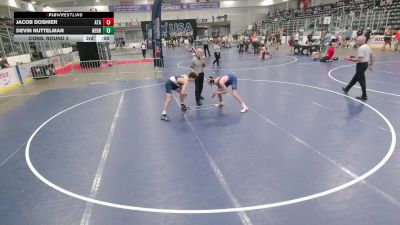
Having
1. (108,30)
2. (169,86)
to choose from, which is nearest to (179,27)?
(108,30)

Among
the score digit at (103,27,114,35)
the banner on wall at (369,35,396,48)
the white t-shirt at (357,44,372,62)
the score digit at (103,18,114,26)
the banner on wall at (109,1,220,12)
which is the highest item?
the banner on wall at (109,1,220,12)

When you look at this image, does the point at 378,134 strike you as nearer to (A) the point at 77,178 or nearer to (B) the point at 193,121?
(B) the point at 193,121

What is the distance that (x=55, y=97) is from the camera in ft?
37.9

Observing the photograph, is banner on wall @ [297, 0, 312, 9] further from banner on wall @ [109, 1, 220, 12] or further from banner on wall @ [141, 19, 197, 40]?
banner on wall @ [141, 19, 197, 40]

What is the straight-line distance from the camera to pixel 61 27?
1277cm

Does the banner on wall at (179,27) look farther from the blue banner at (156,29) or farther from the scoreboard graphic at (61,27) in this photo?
the scoreboard graphic at (61,27)

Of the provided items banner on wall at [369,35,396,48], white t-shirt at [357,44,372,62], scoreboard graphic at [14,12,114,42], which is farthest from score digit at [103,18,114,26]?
banner on wall at [369,35,396,48]

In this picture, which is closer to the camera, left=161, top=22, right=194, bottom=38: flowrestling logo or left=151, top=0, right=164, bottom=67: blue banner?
left=151, top=0, right=164, bottom=67: blue banner

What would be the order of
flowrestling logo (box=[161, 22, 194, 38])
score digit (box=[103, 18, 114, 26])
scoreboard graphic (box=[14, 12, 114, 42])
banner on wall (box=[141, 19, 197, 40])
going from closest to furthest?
1. scoreboard graphic (box=[14, 12, 114, 42])
2. score digit (box=[103, 18, 114, 26])
3. banner on wall (box=[141, 19, 197, 40])
4. flowrestling logo (box=[161, 22, 194, 38])

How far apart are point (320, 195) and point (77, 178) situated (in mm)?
4044

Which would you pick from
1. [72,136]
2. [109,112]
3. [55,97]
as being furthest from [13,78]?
[72,136]

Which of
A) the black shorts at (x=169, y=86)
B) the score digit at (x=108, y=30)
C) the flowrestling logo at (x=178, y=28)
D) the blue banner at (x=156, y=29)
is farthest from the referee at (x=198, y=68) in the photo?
the flowrestling logo at (x=178, y=28)

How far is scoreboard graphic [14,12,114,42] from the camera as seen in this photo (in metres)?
12.6

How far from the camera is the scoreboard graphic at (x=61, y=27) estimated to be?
41.4ft
